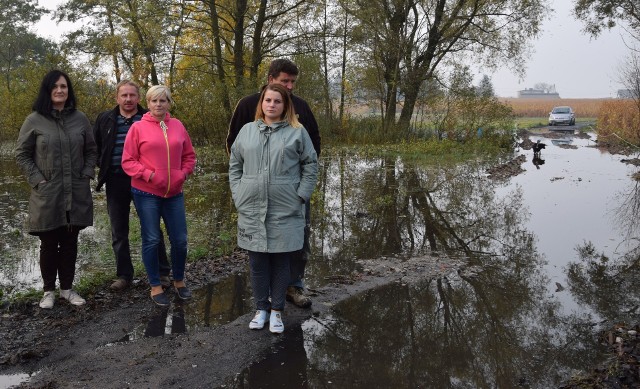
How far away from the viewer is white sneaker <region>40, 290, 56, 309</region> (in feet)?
16.2

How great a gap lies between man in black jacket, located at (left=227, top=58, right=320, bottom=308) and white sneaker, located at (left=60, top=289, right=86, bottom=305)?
193cm

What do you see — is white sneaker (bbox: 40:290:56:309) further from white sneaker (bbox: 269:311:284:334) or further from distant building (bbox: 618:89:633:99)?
distant building (bbox: 618:89:633:99)

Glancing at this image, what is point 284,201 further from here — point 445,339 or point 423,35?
point 423,35

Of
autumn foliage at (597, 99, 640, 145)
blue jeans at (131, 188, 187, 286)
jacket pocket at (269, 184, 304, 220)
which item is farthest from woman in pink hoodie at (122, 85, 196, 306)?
autumn foliage at (597, 99, 640, 145)

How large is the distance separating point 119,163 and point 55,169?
0.60m

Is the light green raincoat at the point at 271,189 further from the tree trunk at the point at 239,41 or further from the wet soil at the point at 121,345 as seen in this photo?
the tree trunk at the point at 239,41

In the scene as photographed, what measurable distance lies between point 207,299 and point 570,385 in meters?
3.24

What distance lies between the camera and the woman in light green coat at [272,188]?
4309mm

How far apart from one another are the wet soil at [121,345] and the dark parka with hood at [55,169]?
0.81 m

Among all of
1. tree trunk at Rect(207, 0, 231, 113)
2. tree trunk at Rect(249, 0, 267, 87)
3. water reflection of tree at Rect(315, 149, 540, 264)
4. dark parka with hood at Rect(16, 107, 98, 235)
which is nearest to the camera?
dark parka with hood at Rect(16, 107, 98, 235)

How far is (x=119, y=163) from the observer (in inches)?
210

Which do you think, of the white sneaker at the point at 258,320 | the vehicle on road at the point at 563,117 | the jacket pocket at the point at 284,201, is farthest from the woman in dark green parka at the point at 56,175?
the vehicle on road at the point at 563,117

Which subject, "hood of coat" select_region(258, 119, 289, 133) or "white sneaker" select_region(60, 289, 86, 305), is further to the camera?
"white sneaker" select_region(60, 289, 86, 305)

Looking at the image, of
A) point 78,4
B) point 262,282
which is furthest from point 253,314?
point 78,4
